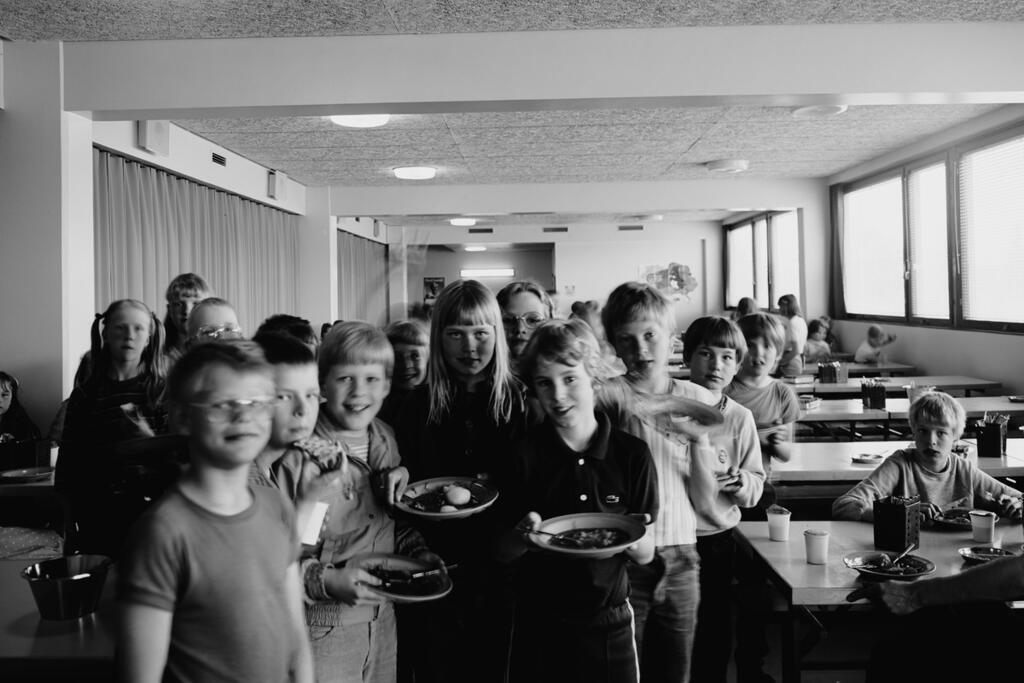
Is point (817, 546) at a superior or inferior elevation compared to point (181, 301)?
Result: inferior

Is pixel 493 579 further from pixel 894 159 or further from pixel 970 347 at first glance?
pixel 894 159

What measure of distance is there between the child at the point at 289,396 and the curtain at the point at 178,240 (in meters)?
3.38

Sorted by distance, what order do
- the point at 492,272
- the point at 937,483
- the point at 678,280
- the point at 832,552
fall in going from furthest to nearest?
the point at 492,272 < the point at 678,280 < the point at 937,483 < the point at 832,552

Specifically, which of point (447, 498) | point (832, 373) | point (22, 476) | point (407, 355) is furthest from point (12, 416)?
point (832, 373)

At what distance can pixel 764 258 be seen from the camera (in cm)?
1062

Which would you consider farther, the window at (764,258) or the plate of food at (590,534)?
the window at (764,258)

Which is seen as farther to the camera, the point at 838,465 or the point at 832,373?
the point at 832,373

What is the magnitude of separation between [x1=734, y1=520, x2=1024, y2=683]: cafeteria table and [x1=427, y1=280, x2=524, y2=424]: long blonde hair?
797mm

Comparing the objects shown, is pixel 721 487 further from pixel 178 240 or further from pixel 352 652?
pixel 178 240

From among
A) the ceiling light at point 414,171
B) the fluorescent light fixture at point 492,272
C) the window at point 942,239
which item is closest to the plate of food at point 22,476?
the ceiling light at point 414,171

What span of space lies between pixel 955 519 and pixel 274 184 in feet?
20.1

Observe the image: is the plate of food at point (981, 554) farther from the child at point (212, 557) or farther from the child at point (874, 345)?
the child at point (874, 345)

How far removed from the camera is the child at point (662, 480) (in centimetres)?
184

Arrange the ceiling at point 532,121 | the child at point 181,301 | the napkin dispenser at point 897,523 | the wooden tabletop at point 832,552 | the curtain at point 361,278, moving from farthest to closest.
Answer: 1. the curtain at point 361,278
2. the ceiling at point 532,121
3. the child at point 181,301
4. the napkin dispenser at point 897,523
5. the wooden tabletop at point 832,552
